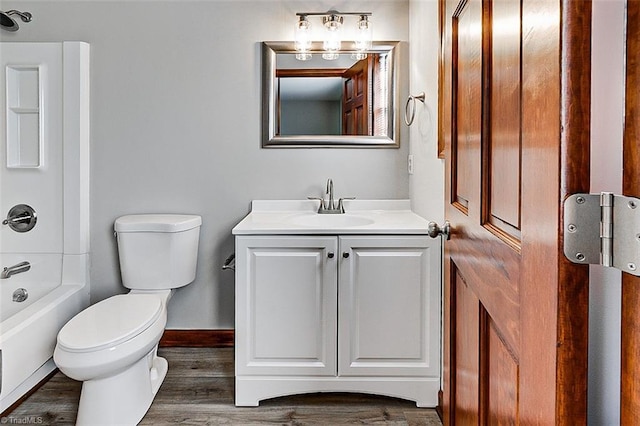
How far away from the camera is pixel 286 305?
6.84ft

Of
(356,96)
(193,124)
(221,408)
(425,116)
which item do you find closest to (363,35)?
(356,96)

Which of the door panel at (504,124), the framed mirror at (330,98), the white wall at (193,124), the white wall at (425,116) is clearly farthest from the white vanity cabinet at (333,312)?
the door panel at (504,124)

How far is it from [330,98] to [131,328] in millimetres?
1577

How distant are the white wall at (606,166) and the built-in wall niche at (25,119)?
2.75 metres

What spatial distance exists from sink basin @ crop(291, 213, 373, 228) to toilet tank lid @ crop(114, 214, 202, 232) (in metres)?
0.57

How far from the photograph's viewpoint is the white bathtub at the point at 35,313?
1.97 m

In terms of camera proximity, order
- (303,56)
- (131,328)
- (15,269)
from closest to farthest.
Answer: (131,328), (15,269), (303,56)

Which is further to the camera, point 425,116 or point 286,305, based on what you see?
point 425,116

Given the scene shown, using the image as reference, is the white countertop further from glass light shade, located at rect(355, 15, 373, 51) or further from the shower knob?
the shower knob

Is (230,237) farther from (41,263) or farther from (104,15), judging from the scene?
(104,15)

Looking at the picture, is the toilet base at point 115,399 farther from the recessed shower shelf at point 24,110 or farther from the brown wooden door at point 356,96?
the brown wooden door at point 356,96

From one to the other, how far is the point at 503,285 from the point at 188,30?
2.48m

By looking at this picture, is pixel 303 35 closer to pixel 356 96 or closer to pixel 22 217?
pixel 356 96

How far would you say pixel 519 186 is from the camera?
2.13ft
